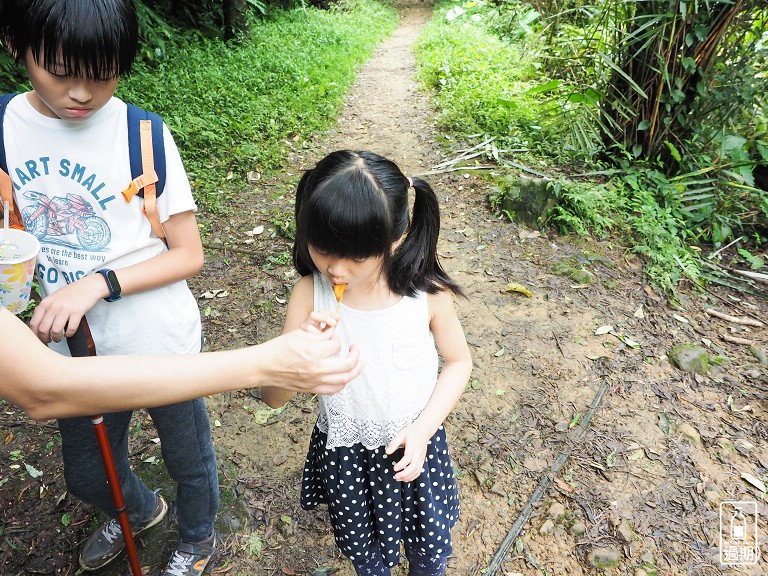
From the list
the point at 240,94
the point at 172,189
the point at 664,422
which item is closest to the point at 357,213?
the point at 172,189

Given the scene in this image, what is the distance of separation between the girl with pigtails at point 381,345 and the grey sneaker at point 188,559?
2.07ft

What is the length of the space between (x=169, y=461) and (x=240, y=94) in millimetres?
5969

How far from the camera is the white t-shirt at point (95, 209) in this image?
4.37ft

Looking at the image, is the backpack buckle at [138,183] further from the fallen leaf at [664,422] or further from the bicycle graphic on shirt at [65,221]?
the fallen leaf at [664,422]

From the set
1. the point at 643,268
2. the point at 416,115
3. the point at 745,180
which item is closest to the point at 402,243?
the point at 643,268

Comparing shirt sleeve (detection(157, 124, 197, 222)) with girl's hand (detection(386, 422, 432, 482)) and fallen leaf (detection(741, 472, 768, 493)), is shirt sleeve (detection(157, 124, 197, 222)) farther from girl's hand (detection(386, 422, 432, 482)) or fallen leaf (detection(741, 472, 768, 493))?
fallen leaf (detection(741, 472, 768, 493))

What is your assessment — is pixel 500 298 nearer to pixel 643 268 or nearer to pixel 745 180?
pixel 643 268

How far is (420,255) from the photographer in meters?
1.52

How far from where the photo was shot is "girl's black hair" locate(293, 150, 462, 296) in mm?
1273

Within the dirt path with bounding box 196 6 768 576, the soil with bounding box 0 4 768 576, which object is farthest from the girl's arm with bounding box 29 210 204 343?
the dirt path with bounding box 196 6 768 576

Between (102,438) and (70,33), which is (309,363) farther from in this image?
(70,33)

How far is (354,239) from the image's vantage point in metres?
1.28

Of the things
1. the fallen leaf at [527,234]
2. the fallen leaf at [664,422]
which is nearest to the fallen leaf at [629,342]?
the fallen leaf at [664,422]

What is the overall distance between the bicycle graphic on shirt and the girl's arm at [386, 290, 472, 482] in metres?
0.95
